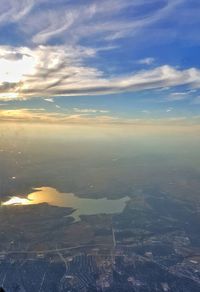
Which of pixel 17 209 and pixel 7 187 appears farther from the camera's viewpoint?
pixel 7 187

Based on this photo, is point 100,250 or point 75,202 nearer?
point 100,250

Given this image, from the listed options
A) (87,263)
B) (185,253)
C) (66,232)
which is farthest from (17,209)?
(185,253)

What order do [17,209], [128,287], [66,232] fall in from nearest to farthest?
[128,287] < [66,232] < [17,209]

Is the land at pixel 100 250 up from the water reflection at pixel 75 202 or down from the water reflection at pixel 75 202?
down

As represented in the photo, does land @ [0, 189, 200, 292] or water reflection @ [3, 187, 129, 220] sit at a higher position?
water reflection @ [3, 187, 129, 220]

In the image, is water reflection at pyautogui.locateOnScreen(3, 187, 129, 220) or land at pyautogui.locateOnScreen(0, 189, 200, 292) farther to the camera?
water reflection at pyautogui.locateOnScreen(3, 187, 129, 220)

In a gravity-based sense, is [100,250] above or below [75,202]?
below

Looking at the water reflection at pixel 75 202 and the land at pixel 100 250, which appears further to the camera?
the water reflection at pixel 75 202

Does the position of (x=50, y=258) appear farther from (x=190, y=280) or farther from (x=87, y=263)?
(x=190, y=280)
